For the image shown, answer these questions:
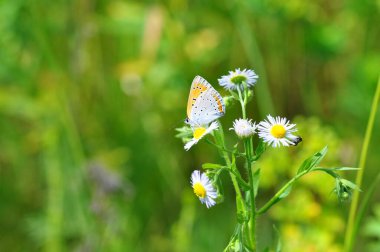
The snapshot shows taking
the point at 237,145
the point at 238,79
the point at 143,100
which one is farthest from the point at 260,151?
the point at 143,100

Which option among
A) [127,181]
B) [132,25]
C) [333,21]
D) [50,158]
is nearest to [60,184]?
[50,158]

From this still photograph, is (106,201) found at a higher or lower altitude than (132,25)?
lower

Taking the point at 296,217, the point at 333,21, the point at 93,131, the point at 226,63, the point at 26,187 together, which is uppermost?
the point at 333,21

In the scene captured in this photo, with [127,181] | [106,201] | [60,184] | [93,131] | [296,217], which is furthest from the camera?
[93,131]

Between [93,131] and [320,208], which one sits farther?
[93,131]

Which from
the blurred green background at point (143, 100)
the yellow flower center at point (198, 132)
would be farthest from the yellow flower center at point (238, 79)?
the blurred green background at point (143, 100)

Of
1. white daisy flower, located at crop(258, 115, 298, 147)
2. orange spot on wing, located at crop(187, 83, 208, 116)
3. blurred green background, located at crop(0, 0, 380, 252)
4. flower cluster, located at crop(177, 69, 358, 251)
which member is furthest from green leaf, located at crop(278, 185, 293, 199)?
blurred green background, located at crop(0, 0, 380, 252)

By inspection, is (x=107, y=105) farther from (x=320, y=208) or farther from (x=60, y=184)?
(x=320, y=208)

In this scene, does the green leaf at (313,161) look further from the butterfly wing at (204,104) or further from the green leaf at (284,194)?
the butterfly wing at (204,104)
